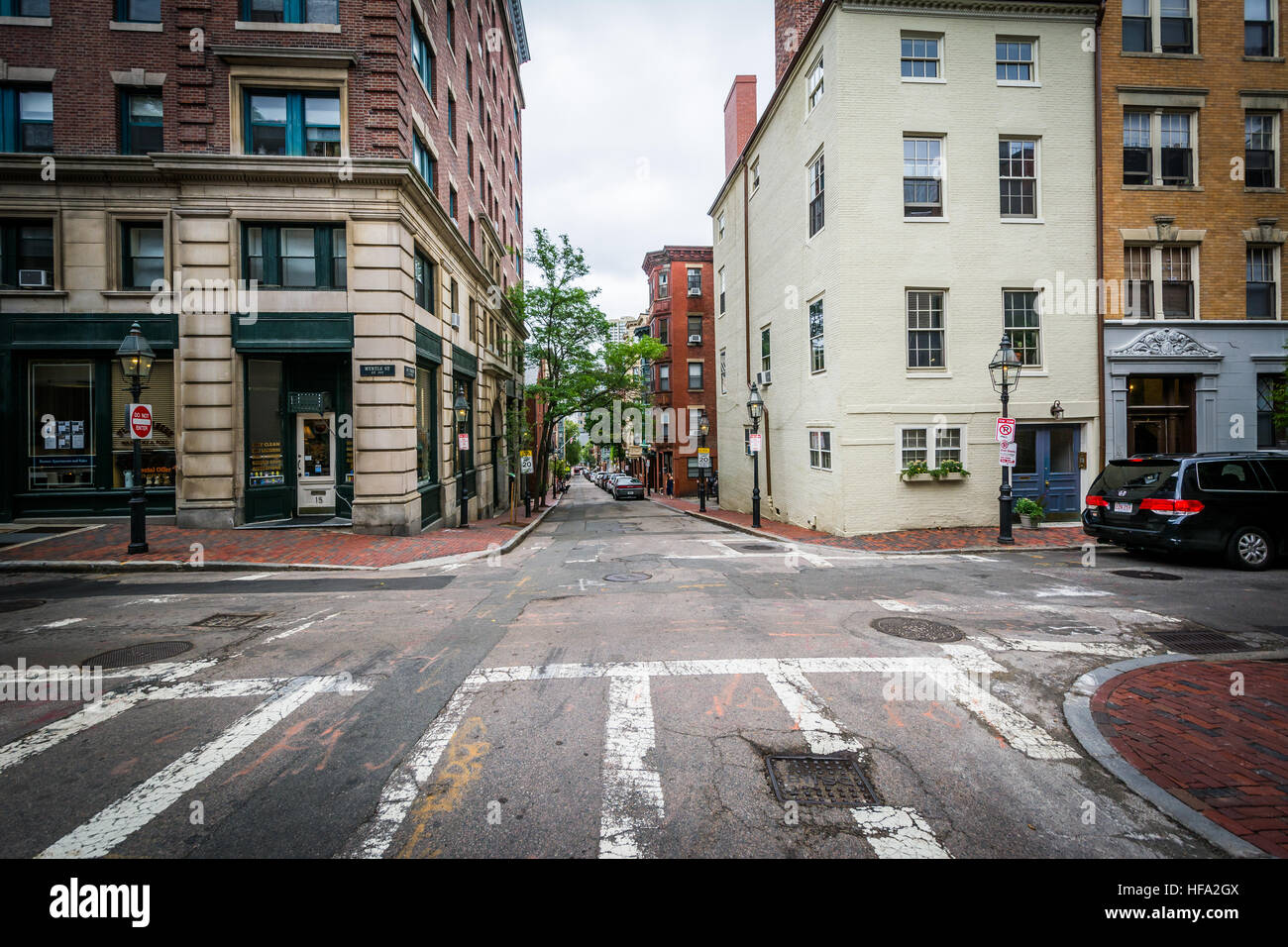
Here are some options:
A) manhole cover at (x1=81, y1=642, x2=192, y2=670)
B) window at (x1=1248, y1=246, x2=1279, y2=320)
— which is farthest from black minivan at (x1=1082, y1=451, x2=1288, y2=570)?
manhole cover at (x1=81, y1=642, x2=192, y2=670)

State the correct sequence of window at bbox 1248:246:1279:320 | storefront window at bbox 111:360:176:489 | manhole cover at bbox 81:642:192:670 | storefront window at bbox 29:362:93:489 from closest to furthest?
manhole cover at bbox 81:642:192:670 < storefront window at bbox 29:362:93:489 < storefront window at bbox 111:360:176:489 < window at bbox 1248:246:1279:320

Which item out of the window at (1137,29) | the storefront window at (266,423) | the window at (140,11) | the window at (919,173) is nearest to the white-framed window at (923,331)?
the window at (919,173)

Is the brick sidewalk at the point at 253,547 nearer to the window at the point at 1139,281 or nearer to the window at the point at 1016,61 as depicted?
the window at the point at 1016,61

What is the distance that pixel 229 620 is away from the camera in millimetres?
7484

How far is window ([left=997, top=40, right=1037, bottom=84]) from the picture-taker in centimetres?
1642

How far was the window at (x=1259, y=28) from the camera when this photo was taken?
17156mm

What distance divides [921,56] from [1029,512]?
13278 millimetres

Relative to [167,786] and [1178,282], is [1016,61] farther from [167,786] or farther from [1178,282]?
[167,786]

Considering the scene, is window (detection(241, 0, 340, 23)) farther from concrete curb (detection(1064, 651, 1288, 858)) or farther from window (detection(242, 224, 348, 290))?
concrete curb (detection(1064, 651, 1288, 858))

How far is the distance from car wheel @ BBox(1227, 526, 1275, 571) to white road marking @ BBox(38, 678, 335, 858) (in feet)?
47.7

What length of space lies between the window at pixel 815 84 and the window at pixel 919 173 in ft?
10.4

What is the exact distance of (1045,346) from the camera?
16.5 meters

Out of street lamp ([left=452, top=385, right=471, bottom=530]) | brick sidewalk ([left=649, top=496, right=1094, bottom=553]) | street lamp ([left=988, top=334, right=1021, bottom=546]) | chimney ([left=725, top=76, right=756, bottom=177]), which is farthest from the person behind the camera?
chimney ([left=725, top=76, right=756, bottom=177])

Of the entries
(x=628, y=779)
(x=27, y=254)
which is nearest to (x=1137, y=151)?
(x=628, y=779)
